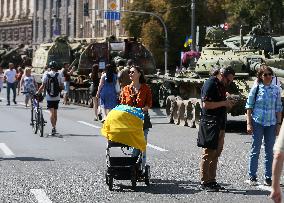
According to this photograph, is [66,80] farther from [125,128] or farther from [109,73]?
[125,128]

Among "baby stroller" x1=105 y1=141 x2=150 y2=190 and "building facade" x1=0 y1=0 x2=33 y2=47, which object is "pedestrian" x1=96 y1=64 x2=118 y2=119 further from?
"building facade" x1=0 y1=0 x2=33 y2=47

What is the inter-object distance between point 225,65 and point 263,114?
10386mm

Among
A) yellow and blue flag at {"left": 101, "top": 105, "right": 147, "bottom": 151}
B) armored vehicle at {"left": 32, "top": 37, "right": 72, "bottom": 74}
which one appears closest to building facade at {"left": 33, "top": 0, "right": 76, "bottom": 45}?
armored vehicle at {"left": 32, "top": 37, "right": 72, "bottom": 74}

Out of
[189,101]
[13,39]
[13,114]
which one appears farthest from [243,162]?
[13,39]

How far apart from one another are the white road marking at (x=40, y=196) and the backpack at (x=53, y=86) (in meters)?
8.08

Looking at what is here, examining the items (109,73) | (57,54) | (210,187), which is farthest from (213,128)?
(57,54)

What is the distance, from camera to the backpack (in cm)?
1872

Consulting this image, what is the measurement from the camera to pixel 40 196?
1038cm

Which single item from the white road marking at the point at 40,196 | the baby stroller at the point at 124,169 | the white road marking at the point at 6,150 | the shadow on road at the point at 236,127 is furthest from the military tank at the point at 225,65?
the white road marking at the point at 40,196

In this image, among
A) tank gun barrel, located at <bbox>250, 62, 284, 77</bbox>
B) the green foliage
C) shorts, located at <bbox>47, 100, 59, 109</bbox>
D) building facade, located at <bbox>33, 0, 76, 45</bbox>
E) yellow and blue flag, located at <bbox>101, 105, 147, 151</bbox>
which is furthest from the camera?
building facade, located at <bbox>33, 0, 76, 45</bbox>

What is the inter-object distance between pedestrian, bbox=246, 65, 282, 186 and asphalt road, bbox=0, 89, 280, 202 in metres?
0.53

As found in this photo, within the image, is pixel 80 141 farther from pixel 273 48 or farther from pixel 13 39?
pixel 13 39

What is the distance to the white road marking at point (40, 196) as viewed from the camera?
1010cm

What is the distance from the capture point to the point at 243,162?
1394 centimetres
